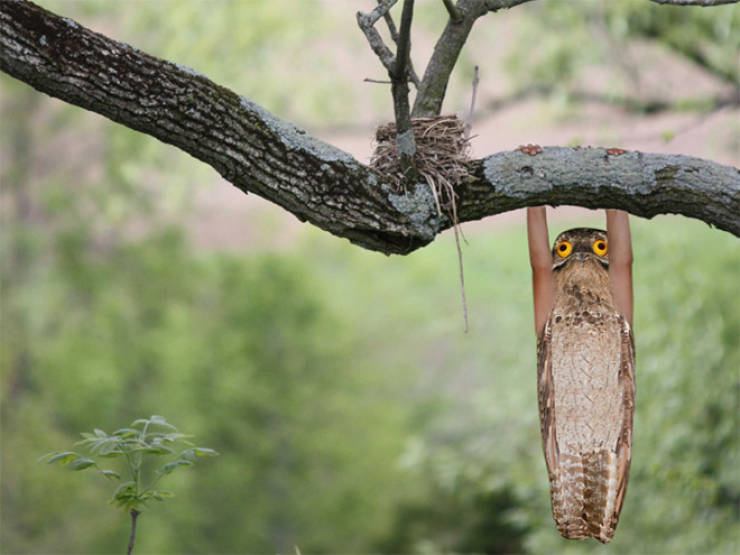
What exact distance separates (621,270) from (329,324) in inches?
417

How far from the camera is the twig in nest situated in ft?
8.71

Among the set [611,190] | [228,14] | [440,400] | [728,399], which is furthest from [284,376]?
[611,190]

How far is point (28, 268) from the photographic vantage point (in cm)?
1758

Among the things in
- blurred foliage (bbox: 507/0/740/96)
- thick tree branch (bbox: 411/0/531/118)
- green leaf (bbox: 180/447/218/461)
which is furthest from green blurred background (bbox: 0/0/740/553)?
green leaf (bbox: 180/447/218/461)

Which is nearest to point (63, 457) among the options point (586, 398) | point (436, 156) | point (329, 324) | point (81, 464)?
point (81, 464)

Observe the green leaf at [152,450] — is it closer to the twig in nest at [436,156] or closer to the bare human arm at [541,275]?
the twig in nest at [436,156]

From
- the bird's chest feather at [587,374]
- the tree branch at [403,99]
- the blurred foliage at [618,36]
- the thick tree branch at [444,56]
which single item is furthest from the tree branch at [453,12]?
the blurred foliage at [618,36]

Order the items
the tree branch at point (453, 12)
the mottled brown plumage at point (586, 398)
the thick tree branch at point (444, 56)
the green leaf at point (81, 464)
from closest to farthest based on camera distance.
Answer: the mottled brown plumage at point (586, 398), the green leaf at point (81, 464), the tree branch at point (453, 12), the thick tree branch at point (444, 56)

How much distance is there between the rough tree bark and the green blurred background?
1419 mm

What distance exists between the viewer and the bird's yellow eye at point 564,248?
2.46m

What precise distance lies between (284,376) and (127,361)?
372cm

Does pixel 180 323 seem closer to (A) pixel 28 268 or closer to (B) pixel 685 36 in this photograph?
(A) pixel 28 268

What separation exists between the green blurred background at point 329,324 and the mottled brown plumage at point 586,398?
71.8 inches

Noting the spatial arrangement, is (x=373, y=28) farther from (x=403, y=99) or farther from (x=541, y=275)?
(x=541, y=275)
